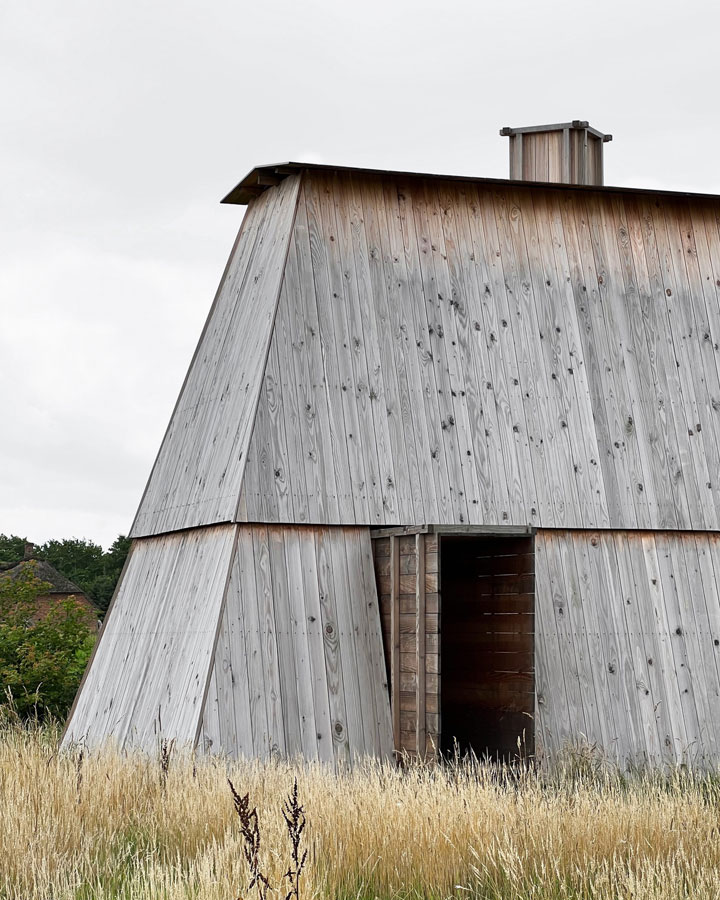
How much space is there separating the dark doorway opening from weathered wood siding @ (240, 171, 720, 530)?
2.19 feet

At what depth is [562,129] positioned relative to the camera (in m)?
17.0

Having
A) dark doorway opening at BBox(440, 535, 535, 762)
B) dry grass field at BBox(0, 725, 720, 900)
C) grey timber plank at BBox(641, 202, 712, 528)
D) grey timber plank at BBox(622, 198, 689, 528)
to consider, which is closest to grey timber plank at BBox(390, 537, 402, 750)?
dark doorway opening at BBox(440, 535, 535, 762)

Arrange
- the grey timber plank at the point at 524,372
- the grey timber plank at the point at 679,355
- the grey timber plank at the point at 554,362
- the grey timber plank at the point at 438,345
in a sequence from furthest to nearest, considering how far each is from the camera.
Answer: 1. the grey timber plank at the point at 679,355
2. the grey timber plank at the point at 554,362
3. the grey timber plank at the point at 524,372
4. the grey timber plank at the point at 438,345

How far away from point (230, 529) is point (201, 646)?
3.97 feet

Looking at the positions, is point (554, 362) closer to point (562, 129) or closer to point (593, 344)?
point (593, 344)

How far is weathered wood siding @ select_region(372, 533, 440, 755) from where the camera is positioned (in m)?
12.0

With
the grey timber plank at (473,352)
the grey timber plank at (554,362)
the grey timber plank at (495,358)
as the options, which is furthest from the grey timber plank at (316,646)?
the grey timber plank at (554,362)

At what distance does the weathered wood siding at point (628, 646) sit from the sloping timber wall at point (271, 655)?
207 centimetres

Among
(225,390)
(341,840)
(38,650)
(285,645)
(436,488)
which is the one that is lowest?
(341,840)

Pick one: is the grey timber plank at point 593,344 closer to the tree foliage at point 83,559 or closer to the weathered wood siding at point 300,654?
the weathered wood siding at point 300,654

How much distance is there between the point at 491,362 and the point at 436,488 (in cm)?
174

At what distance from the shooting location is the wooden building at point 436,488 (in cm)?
1254

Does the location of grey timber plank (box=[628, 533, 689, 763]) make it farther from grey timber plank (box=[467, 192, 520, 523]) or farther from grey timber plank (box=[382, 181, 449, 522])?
grey timber plank (box=[382, 181, 449, 522])

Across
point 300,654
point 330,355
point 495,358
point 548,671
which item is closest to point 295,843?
point 300,654
